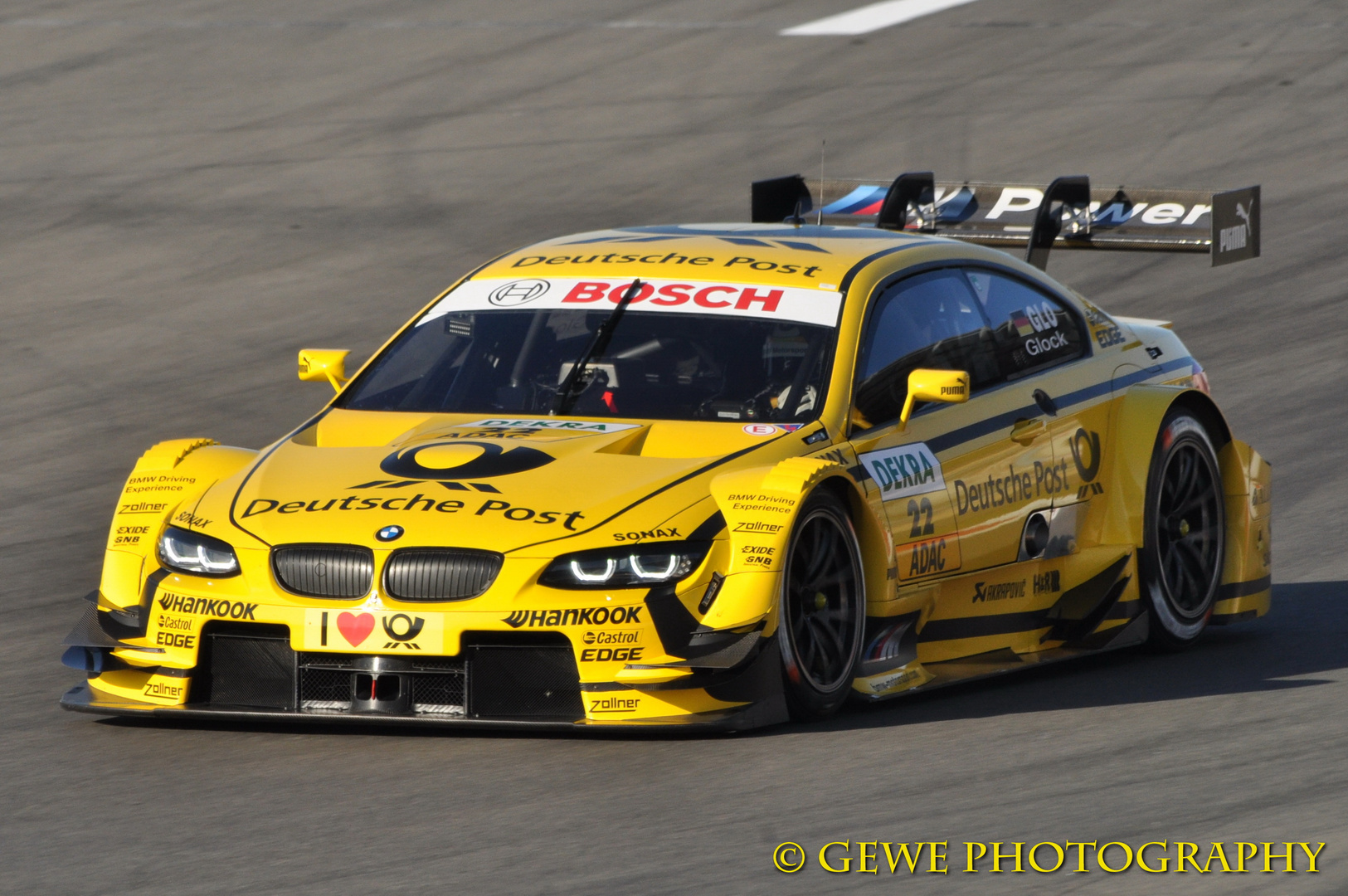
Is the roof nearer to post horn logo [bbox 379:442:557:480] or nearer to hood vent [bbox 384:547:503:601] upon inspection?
post horn logo [bbox 379:442:557:480]

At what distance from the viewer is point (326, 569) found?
6.21 m

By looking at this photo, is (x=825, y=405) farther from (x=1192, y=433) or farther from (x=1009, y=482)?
(x=1192, y=433)

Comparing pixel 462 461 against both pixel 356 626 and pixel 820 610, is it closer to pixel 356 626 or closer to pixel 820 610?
pixel 356 626

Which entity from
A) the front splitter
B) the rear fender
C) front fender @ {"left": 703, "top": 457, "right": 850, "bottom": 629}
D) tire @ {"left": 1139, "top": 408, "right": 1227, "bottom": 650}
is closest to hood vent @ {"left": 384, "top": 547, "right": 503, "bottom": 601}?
the front splitter

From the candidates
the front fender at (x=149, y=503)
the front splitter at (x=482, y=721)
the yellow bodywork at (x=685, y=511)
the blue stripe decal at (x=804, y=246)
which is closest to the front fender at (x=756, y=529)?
the yellow bodywork at (x=685, y=511)

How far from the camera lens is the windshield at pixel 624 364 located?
7121 millimetres

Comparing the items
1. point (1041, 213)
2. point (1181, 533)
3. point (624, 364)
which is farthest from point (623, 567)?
point (1041, 213)

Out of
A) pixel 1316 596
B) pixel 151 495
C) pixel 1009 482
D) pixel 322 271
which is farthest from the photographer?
pixel 322 271

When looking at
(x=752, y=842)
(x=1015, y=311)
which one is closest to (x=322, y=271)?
(x=1015, y=311)

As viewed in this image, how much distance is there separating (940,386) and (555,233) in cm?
1017

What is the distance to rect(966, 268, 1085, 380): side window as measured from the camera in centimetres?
795

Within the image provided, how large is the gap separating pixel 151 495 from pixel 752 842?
2.54 meters

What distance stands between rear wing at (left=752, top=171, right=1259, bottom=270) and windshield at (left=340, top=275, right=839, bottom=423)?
2120 millimetres

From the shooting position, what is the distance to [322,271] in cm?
1602
